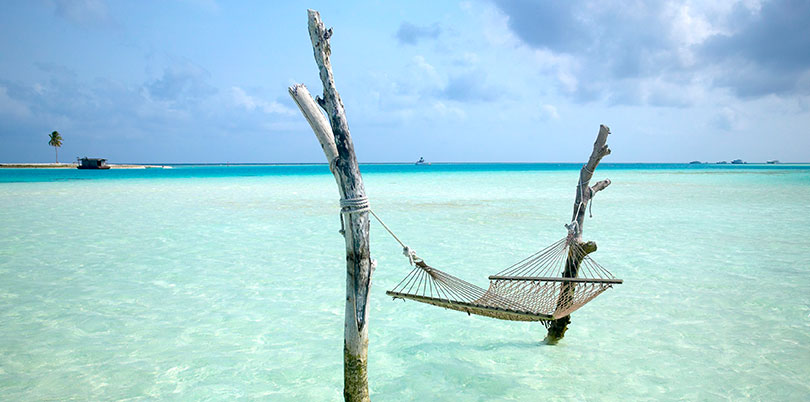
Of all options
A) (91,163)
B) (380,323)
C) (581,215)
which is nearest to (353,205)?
(581,215)

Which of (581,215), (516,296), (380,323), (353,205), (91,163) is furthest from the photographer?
(91,163)

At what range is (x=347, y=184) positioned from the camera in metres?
2.80

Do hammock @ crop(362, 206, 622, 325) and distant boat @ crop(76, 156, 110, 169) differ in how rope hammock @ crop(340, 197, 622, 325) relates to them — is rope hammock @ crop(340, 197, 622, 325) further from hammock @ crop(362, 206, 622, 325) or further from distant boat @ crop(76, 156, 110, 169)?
distant boat @ crop(76, 156, 110, 169)

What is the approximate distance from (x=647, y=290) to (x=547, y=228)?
5.08 metres

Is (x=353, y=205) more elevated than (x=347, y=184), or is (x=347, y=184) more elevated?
(x=347, y=184)

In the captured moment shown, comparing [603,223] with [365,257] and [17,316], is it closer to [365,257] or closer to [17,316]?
[365,257]

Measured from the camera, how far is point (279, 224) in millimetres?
11461

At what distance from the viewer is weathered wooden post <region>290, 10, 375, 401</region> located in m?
2.76

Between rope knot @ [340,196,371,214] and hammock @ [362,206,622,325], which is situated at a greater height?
rope knot @ [340,196,371,214]

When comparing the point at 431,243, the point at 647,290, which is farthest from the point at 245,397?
the point at 431,243

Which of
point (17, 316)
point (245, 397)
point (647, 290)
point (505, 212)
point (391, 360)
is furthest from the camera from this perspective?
point (505, 212)

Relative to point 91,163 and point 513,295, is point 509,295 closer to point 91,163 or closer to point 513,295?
point 513,295

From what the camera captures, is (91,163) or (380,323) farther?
(91,163)

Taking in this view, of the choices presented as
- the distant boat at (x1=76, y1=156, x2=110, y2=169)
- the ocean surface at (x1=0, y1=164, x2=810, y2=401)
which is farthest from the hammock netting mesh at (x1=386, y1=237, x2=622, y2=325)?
the distant boat at (x1=76, y1=156, x2=110, y2=169)
